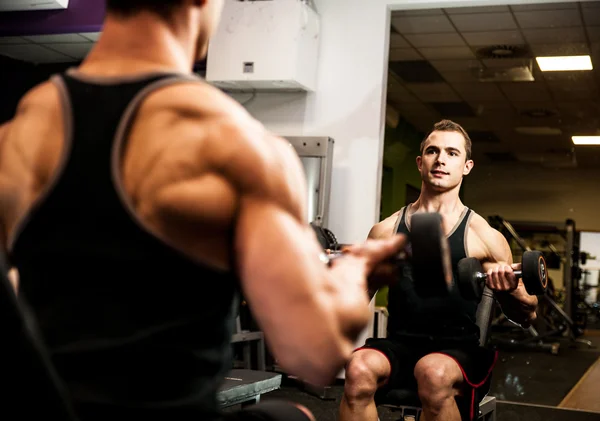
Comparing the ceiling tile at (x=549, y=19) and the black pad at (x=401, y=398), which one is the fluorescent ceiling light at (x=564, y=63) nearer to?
the ceiling tile at (x=549, y=19)

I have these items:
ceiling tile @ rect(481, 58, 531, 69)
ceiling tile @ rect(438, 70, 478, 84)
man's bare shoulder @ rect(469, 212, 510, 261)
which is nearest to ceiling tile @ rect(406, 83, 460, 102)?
ceiling tile @ rect(438, 70, 478, 84)

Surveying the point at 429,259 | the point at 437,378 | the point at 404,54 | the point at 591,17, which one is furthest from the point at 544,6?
the point at 429,259

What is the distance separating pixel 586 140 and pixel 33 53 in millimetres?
4755

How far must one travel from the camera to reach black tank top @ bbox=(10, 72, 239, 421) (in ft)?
2.74

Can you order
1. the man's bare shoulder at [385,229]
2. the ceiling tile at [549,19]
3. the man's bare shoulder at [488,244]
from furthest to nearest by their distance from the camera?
1. the ceiling tile at [549,19]
2. the man's bare shoulder at [385,229]
3. the man's bare shoulder at [488,244]

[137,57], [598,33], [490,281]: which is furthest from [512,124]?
[137,57]

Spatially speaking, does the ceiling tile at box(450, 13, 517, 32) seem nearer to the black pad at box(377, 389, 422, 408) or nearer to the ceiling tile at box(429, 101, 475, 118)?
the ceiling tile at box(429, 101, 475, 118)

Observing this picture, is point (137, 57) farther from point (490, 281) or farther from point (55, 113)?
point (490, 281)

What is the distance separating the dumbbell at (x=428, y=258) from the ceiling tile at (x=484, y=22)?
4.33m

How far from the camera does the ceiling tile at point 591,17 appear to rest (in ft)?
16.0

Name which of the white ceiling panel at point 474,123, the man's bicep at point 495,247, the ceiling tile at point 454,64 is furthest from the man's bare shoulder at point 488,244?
the white ceiling panel at point 474,123

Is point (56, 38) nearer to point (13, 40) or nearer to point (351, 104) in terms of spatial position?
point (13, 40)

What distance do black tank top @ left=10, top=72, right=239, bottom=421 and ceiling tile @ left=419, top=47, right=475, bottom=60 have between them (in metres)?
5.25

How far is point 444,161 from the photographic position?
299 centimetres
